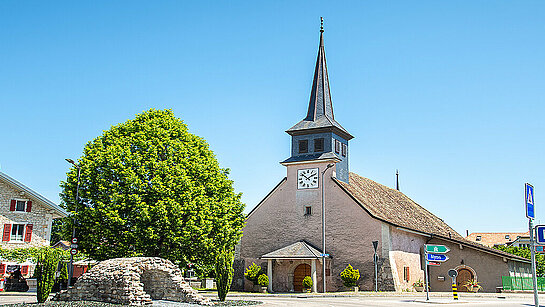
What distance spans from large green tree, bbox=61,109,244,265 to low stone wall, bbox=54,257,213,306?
234 inches

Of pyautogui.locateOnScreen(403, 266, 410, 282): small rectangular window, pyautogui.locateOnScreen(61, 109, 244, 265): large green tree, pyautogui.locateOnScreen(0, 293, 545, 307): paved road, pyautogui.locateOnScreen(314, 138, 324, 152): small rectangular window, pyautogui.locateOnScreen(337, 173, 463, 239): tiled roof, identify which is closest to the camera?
pyautogui.locateOnScreen(0, 293, 545, 307): paved road

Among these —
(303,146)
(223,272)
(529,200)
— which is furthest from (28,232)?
(529,200)

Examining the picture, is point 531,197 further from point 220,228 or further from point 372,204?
point 372,204

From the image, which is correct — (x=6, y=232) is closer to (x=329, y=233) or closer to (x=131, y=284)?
(x=131, y=284)

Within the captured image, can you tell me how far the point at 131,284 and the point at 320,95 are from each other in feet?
93.2

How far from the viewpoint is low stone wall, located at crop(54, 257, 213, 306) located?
1947cm

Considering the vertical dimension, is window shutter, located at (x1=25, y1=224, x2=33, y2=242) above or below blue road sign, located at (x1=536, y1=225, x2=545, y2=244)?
above

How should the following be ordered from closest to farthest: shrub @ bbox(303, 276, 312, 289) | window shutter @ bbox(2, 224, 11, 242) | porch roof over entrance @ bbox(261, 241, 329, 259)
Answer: shrub @ bbox(303, 276, 312, 289) → porch roof over entrance @ bbox(261, 241, 329, 259) → window shutter @ bbox(2, 224, 11, 242)

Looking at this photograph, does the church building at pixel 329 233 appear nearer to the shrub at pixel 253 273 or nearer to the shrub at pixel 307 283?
the shrub at pixel 307 283

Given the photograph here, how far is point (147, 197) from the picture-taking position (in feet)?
94.1

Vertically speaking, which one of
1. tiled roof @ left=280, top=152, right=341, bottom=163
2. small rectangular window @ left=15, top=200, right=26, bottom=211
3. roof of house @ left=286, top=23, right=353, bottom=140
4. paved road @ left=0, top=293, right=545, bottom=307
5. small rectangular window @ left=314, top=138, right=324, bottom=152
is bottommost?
paved road @ left=0, top=293, right=545, bottom=307

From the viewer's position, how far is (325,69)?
4559cm

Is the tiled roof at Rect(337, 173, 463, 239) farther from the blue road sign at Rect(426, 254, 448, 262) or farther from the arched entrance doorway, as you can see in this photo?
the blue road sign at Rect(426, 254, 448, 262)

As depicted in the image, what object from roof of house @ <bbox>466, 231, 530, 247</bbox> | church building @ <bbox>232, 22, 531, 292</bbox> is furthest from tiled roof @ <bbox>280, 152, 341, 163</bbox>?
roof of house @ <bbox>466, 231, 530, 247</bbox>
